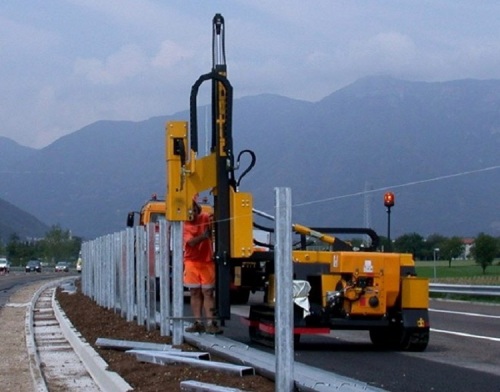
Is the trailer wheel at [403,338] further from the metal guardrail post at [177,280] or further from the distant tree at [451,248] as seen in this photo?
the distant tree at [451,248]

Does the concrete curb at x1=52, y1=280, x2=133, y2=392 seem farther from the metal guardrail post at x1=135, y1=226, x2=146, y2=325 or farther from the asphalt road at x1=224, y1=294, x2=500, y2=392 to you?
the asphalt road at x1=224, y1=294, x2=500, y2=392

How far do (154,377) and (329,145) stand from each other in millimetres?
6184

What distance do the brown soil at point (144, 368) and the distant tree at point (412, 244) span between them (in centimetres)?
270

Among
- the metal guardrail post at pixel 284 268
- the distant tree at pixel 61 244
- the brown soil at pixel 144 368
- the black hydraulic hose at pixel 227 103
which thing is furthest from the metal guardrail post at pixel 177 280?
the distant tree at pixel 61 244

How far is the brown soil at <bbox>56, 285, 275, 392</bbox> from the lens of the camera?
12008 millimetres

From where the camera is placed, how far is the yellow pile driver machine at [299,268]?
15.4 meters

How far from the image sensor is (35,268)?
115562mm

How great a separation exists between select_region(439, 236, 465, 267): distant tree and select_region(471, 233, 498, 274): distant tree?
476mm

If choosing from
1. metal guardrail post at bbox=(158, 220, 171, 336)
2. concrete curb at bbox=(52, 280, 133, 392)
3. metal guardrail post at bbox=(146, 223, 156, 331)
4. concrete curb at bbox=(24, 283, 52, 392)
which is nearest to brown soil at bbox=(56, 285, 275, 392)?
concrete curb at bbox=(52, 280, 133, 392)

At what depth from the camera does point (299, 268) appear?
16406 mm

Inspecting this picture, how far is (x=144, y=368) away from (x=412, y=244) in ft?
11.5

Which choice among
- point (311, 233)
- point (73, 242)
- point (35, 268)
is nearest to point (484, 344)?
point (311, 233)

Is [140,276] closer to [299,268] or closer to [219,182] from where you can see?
[299,268]

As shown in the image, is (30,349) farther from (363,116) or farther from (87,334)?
(363,116)
